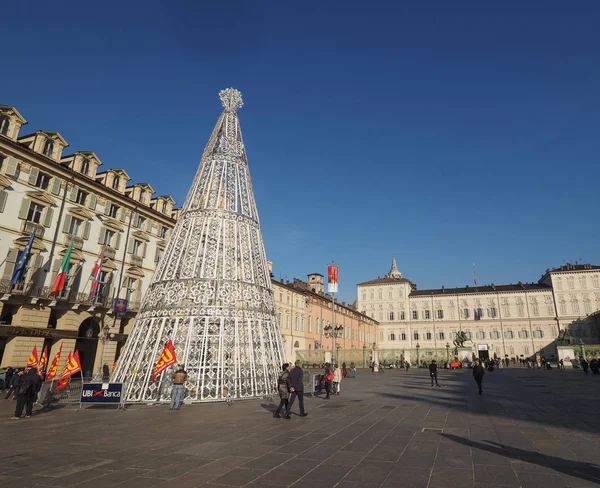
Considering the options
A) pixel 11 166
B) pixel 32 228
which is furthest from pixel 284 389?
pixel 11 166

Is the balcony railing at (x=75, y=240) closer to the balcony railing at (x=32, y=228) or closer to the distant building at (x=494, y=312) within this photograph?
the balcony railing at (x=32, y=228)

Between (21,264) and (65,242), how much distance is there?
466cm

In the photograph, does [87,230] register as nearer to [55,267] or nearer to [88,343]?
[55,267]

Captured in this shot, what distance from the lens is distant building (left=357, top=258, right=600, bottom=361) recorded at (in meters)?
71.2

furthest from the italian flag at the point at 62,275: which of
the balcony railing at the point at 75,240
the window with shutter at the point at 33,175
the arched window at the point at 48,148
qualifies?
the arched window at the point at 48,148

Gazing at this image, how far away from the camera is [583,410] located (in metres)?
11.6

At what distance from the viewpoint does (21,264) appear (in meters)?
23.0

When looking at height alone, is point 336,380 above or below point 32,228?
below

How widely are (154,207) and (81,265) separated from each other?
11.1 metres

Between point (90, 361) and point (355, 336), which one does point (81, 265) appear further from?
point (355, 336)

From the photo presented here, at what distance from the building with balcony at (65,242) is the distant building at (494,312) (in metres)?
51.5

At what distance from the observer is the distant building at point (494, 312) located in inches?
2805

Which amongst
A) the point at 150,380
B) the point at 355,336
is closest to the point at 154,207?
the point at 150,380

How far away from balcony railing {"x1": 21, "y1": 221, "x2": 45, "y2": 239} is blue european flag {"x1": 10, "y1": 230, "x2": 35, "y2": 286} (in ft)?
3.44
